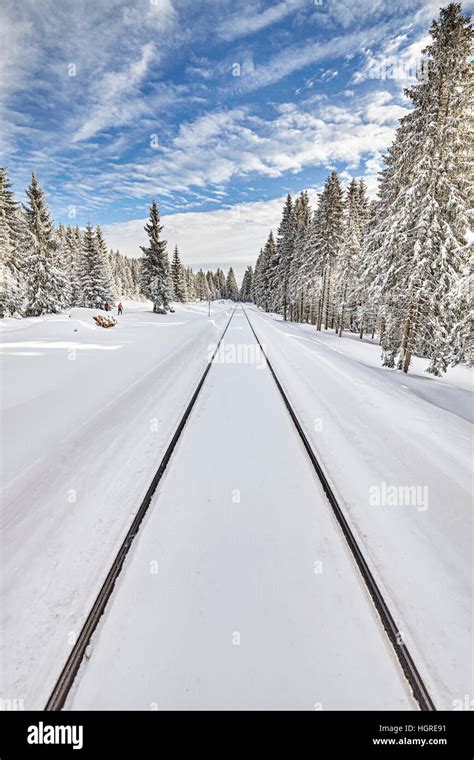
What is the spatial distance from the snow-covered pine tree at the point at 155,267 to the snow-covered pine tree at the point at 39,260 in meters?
9.78

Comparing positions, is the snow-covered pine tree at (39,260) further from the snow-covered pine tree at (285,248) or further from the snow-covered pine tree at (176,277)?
the snow-covered pine tree at (176,277)

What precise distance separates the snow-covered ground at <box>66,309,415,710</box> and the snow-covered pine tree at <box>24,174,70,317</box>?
33952 mm

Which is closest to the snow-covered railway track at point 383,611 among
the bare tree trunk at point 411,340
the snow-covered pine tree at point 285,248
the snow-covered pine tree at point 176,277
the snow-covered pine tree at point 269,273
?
the bare tree trunk at point 411,340

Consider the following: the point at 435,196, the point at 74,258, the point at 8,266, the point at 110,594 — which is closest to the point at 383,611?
the point at 110,594

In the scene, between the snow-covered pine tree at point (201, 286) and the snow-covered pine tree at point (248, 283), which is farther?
the snow-covered pine tree at point (201, 286)

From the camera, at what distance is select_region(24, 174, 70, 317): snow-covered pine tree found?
30.4m

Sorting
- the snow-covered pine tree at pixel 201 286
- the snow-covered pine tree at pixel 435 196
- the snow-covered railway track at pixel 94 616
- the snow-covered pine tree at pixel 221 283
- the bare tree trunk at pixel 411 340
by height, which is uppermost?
the snow-covered pine tree at pixel 221 283

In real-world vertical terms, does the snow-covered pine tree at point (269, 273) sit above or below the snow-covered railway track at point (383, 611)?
above

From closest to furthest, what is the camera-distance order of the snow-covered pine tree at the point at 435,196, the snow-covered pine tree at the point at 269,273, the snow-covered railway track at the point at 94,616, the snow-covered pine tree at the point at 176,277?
the snow-covered railway track at the point at 94,616 → the snow-covered pine tree at the point at 435,196 → the snow-covered pine tree at the point at 269,273 → the snow-covered pine tree at the point at 176,277

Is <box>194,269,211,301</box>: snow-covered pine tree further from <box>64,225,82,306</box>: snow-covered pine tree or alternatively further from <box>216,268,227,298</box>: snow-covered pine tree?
<box>64,225,82,306</box>: snow-covered pine tree

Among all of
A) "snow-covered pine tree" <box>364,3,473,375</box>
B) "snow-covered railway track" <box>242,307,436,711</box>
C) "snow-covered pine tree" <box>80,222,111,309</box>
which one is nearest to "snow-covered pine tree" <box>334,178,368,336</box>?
"snow-covered pine tree" <box>364,3,473,375</box>

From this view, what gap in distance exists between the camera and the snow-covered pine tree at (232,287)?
144m

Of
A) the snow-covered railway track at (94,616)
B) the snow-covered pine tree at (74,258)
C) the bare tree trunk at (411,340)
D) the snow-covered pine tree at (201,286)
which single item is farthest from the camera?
the snow-covered pine tree at (201,286)
